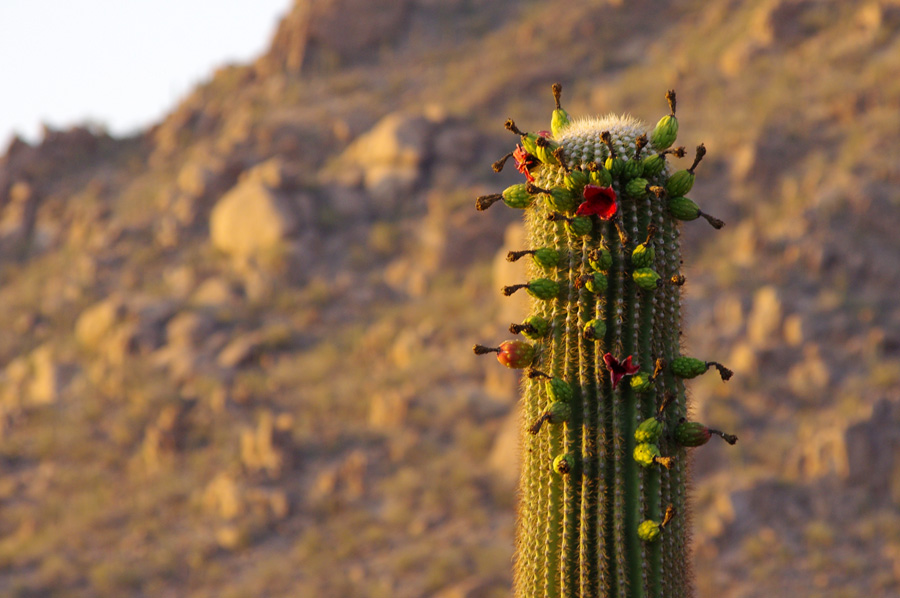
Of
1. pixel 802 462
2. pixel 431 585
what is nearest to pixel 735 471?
pixel 802 462

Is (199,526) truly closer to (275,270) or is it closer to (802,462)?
(275,270)

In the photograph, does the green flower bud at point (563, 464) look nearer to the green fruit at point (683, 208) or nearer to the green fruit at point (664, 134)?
the green fruit at point (683, 208)

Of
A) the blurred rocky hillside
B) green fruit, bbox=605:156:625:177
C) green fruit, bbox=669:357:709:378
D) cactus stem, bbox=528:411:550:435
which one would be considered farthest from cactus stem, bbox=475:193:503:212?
the blurred rocky hillside

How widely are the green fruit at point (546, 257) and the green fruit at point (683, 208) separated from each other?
47 cm

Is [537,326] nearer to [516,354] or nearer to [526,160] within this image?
[516,354]

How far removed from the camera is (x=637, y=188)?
334 cm

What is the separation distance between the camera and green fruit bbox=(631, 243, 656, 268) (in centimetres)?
331

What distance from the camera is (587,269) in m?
3.38

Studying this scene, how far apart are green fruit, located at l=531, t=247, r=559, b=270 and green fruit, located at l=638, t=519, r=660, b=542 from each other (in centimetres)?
99

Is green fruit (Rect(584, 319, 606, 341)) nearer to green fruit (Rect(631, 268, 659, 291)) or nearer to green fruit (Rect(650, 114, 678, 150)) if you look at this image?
green fruit (Rect(631, 268, 659, 291))

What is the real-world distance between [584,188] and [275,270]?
1488cm

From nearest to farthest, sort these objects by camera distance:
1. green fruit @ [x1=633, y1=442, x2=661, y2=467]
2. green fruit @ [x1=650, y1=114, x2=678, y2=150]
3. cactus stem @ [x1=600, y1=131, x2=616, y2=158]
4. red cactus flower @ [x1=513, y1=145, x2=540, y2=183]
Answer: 1. green fruit @ [x1=633, y1=442, x2=661, y2=467]
2. cactus stem @ [x1=600, y1=131, x2=616, y2=158]
3. green fruit @ [x1=650, y1=114, x2=678, y2=150]
4. red cactus flower @ [x1=513, y1=145, x2=540, y2=183]

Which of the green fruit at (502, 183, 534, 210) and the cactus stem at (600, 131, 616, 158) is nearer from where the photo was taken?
the cactus stem at (600, 131, 616, 158)

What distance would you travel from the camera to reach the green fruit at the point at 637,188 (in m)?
3.34
